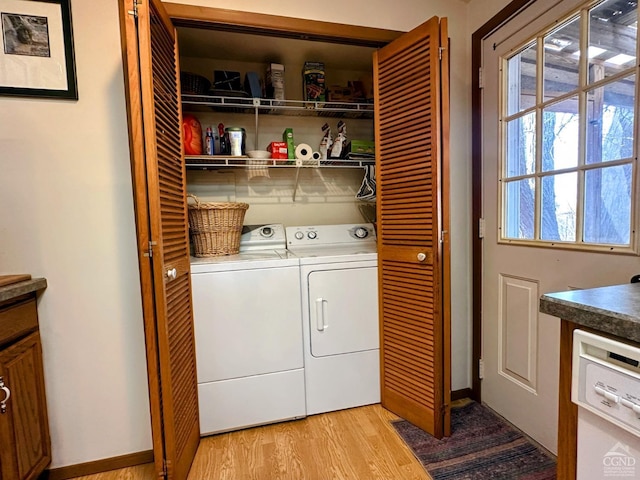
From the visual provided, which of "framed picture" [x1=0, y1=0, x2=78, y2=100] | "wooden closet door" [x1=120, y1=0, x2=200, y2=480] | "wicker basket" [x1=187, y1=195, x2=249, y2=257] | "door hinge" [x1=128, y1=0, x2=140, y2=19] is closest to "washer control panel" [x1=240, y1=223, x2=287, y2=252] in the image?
"wicker basket" [x1=187, y1=195, x2=249, y2=257]

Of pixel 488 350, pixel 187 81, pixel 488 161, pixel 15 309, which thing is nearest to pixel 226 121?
pixel 187 81

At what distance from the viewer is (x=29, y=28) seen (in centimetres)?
136

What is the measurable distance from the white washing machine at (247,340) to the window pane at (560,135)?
4.32 ft

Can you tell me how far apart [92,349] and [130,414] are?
37cm

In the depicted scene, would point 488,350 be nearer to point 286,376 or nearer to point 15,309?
point 286,376

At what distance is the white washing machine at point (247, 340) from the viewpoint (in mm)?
1666

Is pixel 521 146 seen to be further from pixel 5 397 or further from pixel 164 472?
pixel 5 397

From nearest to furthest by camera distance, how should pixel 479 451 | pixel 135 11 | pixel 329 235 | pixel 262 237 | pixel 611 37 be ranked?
pixel 135 11
pixel 611 37
pixel 479 451
pixel 262 237
pixel 329 235

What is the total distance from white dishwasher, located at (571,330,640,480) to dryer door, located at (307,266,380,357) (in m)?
1.19

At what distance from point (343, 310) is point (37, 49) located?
73.5 inches

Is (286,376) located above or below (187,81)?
below

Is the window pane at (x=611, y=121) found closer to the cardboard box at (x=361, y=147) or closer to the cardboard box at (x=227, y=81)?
the cardboard box at (x=361, y=147)

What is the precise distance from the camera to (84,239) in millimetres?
1481

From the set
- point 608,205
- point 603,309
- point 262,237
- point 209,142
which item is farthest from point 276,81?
point 603,309
